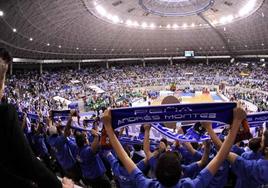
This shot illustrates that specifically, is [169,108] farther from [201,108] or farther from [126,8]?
[126,8]

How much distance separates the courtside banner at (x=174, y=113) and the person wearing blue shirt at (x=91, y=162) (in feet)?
5.29

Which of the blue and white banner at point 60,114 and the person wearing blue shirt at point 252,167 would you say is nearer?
the person wearing blue shirt at point 252,167

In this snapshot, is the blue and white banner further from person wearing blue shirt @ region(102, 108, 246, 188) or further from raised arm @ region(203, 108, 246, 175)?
raised arm @ region(203, 108, 246, 175)

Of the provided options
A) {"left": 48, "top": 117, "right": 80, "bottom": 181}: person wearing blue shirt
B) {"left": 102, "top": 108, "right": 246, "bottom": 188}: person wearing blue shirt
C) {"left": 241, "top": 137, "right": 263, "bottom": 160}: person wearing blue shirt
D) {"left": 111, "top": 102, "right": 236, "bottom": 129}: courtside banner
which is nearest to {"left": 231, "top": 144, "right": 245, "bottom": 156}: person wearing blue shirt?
{"left": 241, "top": 137, "right": 263, "bottom": 160}: person wearing blue shirt

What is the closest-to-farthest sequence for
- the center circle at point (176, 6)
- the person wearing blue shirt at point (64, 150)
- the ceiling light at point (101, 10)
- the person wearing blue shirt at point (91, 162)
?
the person wearing blue shirt at point (91, 162) < the person wearing blue shirt at point (64, 150) < the ceiling light at point (101, 10) < the center circle at point (176, 6)

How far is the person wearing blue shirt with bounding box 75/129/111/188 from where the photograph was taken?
553 cm

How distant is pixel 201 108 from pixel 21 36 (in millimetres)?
39461

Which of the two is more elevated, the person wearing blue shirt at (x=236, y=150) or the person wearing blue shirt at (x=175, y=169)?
the person wearing blue shirt at (x=175, y=169)

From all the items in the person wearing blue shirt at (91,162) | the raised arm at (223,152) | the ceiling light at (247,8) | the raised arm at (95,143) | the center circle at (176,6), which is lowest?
the person wearing blue shirt at (91,162)

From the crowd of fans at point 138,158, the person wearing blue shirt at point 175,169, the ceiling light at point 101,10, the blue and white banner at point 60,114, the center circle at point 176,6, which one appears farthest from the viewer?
the center circle at point 176,6

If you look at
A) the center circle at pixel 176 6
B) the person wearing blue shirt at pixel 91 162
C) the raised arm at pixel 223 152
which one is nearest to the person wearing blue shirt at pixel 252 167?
the raised arm at pixel 223 152

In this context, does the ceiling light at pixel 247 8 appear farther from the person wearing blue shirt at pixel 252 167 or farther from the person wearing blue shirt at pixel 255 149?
the person wearing blue shirt at pixel 252 167

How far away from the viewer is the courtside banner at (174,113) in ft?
11.6

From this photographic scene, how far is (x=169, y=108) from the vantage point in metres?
3.97
